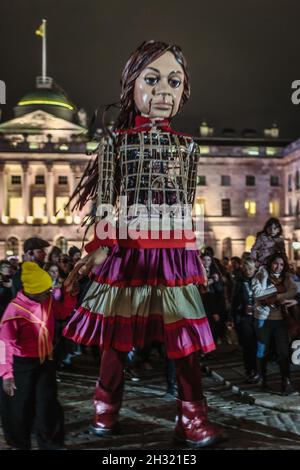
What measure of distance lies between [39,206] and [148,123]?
57.3 meters

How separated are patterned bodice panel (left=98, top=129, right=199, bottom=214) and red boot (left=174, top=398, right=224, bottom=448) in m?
1.53

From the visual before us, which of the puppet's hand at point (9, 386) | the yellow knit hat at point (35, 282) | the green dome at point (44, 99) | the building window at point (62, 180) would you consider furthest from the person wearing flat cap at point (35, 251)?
the green dome at point (44, 99)

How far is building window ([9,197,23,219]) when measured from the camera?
61.1 metres

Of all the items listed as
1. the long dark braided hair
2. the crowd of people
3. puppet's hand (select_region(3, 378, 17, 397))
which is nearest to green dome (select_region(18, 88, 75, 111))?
the crowd of people

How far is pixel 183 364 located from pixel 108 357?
23.5 inches

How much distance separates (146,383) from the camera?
8430 mm

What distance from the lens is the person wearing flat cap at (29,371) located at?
4.95 m

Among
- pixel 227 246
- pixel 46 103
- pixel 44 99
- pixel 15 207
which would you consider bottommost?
pixel 227 246

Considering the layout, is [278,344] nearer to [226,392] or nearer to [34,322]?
[226,392]

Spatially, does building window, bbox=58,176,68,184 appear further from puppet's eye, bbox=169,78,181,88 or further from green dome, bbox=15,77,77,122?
puppet's eye, bbox=169,78,181,88

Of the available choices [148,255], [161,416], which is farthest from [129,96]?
[161,416]

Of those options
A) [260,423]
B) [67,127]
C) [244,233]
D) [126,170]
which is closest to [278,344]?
[260,423]

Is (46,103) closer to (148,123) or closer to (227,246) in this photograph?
(227,246)

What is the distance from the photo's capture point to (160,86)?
17.0 ft
